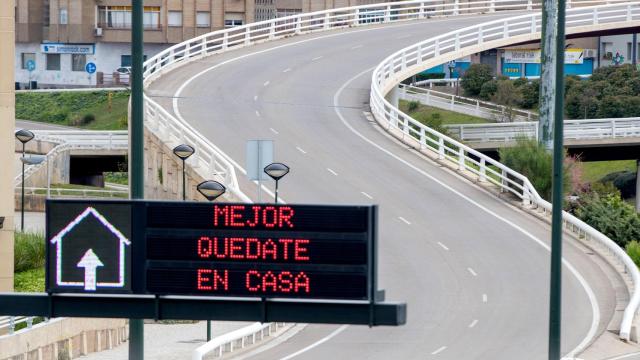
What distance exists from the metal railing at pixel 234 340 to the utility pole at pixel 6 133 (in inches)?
158

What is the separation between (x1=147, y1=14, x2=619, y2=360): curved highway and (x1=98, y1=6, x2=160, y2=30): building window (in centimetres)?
4126

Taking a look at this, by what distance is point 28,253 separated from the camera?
129 feet

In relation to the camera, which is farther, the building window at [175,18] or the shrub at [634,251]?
the building window at [175,18]

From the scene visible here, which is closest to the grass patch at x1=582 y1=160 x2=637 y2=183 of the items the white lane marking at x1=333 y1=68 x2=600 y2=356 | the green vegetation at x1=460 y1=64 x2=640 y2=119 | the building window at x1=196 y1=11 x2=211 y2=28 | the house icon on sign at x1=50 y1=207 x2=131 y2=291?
the green vegetation at x1=460 y1=64 x2=640 y2=119

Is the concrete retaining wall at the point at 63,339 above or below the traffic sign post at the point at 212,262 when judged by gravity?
below

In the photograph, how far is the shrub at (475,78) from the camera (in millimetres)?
94438

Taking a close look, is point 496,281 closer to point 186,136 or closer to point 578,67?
point 186,136

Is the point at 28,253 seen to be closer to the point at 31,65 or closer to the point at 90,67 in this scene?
the point at 90,67

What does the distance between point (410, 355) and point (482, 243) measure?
11035mm

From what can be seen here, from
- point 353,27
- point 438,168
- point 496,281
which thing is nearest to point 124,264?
point 496,281

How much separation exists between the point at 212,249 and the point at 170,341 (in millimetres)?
17856

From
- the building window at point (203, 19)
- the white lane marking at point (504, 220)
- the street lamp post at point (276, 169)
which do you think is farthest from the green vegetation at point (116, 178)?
the street lamp post at point (276, 169)

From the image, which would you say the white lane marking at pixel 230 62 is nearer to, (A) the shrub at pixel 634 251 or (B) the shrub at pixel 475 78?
(A) the shrub at pixel 634 251

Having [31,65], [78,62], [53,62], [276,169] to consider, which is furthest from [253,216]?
[53,62]
